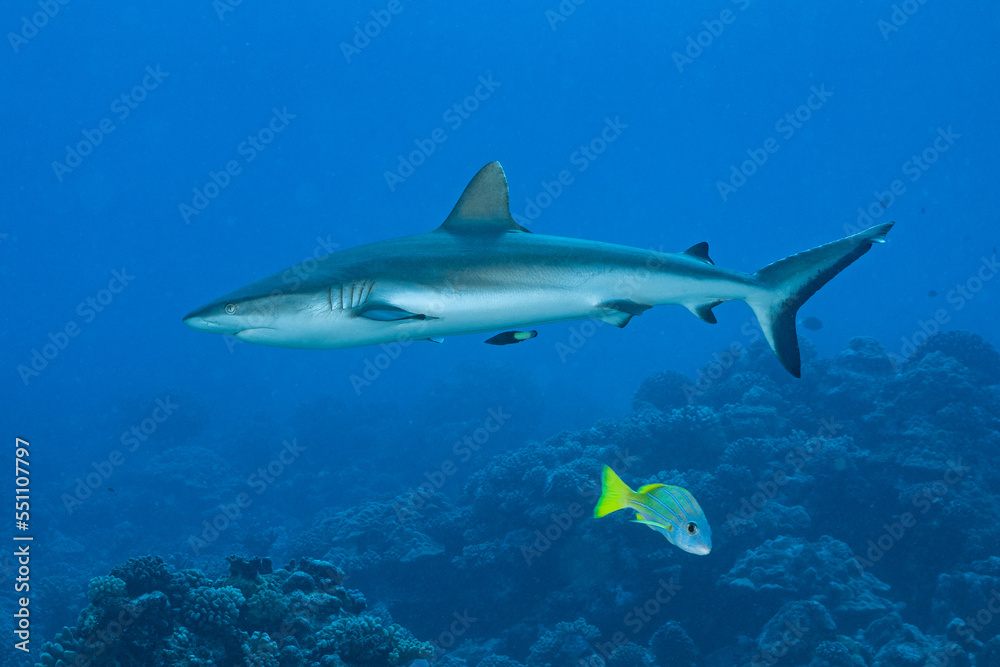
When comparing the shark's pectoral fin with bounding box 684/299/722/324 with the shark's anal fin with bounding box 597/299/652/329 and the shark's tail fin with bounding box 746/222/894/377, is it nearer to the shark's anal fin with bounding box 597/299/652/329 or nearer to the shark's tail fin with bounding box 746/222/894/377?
the shark's tail fin with bounding box 746/222/894/377

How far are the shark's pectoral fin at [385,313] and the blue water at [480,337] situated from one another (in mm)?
4049

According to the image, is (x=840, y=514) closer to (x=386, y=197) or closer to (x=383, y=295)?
(x=383, y=295)

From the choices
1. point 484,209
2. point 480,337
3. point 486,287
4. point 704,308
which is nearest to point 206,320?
point 486,287

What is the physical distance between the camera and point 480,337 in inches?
2923

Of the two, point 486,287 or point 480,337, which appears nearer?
point 486,287

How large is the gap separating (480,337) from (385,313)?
71.5 meters

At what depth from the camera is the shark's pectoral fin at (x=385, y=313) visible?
8.87ft

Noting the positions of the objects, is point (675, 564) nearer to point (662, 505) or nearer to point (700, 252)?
point (662, 505)

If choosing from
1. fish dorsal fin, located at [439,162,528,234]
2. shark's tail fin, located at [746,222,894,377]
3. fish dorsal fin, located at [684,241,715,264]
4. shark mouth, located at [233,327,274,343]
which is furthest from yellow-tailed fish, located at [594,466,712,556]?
shark mouth, located at [233,327,274,343]

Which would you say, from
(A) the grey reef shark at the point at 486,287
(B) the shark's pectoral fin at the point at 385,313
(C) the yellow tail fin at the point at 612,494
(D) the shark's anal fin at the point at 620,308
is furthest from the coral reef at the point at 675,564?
(D) the shark's anal fin at the point at 620,308

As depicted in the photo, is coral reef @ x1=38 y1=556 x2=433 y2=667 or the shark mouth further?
coral reef @ x1=38 y1=556 x2=433 y2=667

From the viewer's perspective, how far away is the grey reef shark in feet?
9.12

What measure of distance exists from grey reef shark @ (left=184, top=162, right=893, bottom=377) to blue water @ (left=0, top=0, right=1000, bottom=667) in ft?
12.6

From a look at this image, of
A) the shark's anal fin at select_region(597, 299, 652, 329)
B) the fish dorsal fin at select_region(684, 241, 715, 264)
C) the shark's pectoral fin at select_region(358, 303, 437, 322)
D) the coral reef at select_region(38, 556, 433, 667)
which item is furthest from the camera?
the coral reef at select_region(38, 556, 433, 667)
